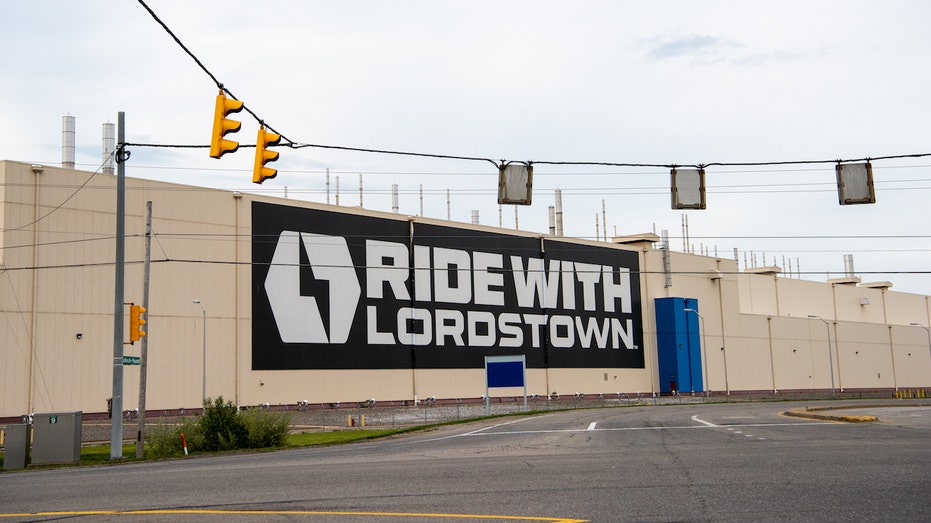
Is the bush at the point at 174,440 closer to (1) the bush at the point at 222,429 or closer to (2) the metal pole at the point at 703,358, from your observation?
(1) the bush at the point at 222,429

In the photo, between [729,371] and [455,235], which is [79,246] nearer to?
[455,235]

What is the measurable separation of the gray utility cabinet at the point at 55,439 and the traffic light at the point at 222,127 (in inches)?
489

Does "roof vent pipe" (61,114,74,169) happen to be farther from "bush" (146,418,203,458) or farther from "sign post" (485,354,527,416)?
"bush" (146,418,203,458)

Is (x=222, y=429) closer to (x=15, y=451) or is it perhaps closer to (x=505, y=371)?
(x=15, y=451)

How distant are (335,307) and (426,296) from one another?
7749mm

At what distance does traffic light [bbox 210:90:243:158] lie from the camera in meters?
16.4

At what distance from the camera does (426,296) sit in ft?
218

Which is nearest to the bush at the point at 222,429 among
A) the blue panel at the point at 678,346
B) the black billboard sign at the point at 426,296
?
the black billboard sign at the point at 426,296

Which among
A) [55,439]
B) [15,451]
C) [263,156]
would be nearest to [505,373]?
[55,439]

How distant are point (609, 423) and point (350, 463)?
17044 mm

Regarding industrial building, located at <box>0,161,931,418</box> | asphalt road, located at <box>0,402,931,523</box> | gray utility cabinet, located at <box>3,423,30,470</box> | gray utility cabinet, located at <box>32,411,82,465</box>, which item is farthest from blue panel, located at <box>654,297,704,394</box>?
gray utility cabinet, located at <box>3,423,30,470</box>

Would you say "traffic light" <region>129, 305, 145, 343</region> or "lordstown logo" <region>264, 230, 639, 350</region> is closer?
"traffic light" <region>129, 305, 145, 343</region>

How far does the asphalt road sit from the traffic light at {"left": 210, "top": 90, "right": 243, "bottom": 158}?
5.77 metres

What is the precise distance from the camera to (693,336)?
82.7 m
